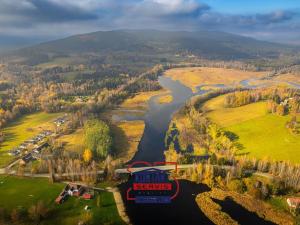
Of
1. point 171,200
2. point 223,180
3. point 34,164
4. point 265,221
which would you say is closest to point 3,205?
point 34,164

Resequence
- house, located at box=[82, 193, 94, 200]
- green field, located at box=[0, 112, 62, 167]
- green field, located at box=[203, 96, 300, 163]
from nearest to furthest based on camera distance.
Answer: house, located at box=[82, 193, 94, 200], green field, located at box=[203, 96, 300, 163], green field, located at box=[0, 112, 62, 167]

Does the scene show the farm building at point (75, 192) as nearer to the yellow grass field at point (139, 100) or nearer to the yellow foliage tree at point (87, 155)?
the yellow foliage tree at point (87, 155)

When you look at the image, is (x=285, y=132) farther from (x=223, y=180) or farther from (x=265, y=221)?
(x=265, y=221)

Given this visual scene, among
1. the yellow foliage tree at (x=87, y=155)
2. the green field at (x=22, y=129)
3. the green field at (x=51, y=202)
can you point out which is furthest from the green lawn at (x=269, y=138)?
the green field at (x=22, y=129)

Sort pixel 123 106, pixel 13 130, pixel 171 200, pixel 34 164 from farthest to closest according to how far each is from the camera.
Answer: pixel 123 106
pixel 13 130
pixel 34 164
pixel 171 200

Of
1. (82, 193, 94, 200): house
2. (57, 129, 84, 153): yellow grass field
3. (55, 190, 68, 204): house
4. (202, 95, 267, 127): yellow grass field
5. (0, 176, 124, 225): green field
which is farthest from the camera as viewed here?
(202, 95, 267, 127): yellow grass field

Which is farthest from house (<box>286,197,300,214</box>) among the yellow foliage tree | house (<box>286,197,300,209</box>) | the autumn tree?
the yellow foliage tree

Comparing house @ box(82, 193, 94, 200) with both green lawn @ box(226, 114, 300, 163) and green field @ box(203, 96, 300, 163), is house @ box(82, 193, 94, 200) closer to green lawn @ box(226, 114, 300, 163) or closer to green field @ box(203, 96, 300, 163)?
green field @ box(203, 96, 300, 163)
